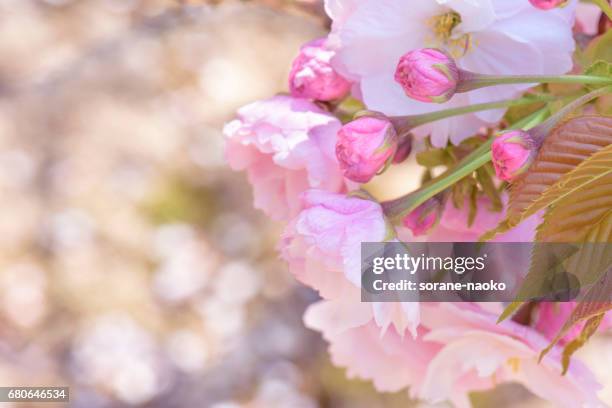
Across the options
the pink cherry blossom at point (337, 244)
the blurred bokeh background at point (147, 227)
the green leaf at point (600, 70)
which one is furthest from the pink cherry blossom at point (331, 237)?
the blurred bokeh background at point (147, 227)

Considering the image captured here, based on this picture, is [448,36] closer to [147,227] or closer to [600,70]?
[600,70]

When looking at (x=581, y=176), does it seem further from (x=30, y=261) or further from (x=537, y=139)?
(x=30, y=261)

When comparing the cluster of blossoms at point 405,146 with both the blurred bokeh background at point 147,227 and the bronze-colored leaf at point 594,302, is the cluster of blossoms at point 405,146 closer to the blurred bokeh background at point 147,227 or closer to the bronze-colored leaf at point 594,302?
the bronze-colored leaf at point 594,302

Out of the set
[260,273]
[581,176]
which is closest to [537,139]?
[581,176]

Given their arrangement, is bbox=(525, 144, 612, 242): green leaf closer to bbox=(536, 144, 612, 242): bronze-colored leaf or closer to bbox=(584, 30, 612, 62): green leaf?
bbox=(536, 144, 612, 242): bronze-colored leaf

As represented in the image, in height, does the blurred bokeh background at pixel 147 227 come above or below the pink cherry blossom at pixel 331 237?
below

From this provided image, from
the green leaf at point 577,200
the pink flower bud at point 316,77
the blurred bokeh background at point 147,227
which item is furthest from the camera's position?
the blurred bokeh background at point 147,227
